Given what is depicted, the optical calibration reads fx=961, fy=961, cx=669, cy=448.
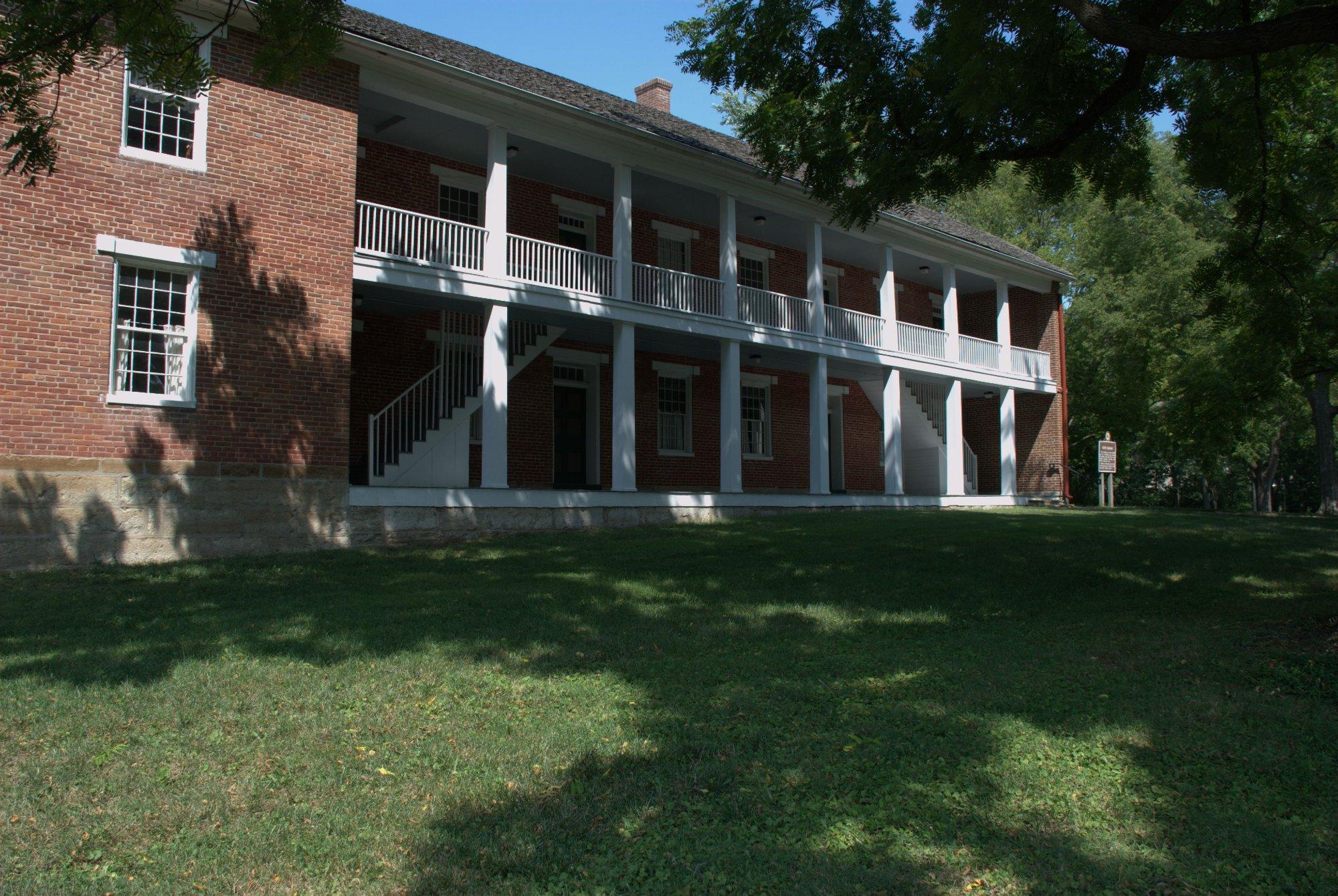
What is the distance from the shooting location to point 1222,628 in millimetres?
7395

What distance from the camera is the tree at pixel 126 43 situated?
663 centimetres

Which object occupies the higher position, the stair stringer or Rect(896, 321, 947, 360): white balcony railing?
Rect(896, 321, 947, 360): white balcony railing

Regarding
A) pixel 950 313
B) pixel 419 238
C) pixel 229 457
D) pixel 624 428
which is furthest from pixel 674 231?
pixel 229 457

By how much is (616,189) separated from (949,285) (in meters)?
10.3

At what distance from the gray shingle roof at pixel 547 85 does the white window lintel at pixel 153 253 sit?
356 centimetres

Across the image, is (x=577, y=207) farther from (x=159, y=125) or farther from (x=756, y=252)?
(x=159, y=125)

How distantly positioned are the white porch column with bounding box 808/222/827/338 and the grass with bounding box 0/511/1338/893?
37.3 ft

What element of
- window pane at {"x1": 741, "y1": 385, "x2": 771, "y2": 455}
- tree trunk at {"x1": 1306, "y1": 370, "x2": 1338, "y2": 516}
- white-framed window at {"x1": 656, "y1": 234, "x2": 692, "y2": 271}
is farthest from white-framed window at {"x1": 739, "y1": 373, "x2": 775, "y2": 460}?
tree trunk at {"x1": 1306, "y1": 370, "x2": 1338, "y2": 516}

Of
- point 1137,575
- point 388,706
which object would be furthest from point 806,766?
point 1137,575

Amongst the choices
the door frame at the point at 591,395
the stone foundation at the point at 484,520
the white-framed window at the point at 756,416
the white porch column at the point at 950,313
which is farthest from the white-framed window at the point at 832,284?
the stone foundation at the point at 484,520

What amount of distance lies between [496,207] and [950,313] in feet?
41.3

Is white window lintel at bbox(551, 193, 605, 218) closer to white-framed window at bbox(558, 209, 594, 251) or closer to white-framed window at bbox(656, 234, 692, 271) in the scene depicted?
white-framed window at bbox(558, 209, 594, 251)

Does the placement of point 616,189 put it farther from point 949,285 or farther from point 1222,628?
point 1222,628

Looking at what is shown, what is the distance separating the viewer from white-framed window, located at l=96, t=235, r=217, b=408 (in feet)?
37.9
